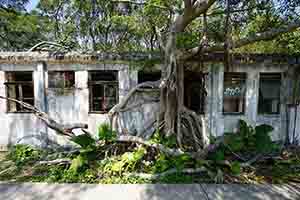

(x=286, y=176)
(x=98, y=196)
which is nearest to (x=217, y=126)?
(x=286, y=176)

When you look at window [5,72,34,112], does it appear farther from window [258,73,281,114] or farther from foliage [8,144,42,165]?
window [258,73,281,114]

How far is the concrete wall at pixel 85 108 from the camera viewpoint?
580 cm

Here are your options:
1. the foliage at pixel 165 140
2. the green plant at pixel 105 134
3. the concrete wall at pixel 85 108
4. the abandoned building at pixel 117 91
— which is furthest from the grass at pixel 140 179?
the abandoned building at pixel 117 91

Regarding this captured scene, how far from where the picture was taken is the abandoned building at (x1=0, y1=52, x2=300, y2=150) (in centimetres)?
577

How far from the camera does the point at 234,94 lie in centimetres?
603

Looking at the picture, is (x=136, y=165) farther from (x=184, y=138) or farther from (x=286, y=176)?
(x=286, y=176)

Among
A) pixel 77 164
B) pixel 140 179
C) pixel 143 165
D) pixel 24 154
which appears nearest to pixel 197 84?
pixel 143 165

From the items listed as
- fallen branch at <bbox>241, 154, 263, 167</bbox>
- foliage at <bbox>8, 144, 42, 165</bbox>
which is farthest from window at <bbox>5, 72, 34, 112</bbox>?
fallen branch at <bbox>241, 154, 263, 167</bbox>

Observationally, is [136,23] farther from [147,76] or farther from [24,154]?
[24,154]

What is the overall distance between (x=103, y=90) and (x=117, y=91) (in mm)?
421

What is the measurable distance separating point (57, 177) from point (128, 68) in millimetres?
3210

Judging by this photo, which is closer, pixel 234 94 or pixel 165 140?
pixel 165 140

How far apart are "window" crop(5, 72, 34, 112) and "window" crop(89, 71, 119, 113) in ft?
5.77

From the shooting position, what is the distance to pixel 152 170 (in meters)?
4.25
